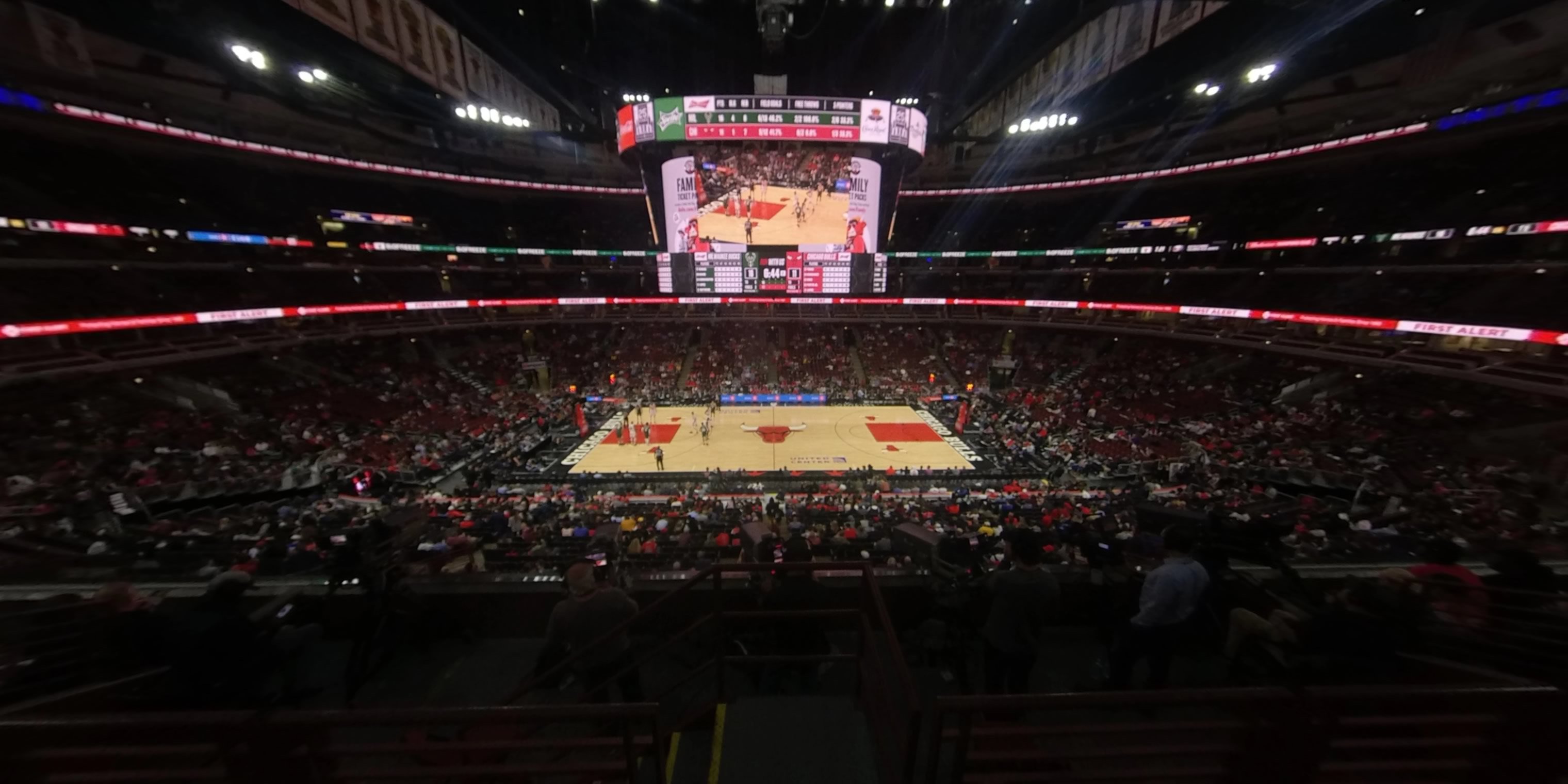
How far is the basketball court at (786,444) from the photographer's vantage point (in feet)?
69.1

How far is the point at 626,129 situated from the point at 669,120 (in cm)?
275

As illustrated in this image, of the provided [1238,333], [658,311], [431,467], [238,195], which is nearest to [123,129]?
[238,195]

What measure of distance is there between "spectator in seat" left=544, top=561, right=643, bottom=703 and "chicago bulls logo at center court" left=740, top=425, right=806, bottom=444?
19575mm

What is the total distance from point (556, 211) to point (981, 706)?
4162 cm

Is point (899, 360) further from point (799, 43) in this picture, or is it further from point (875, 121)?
point (799, 43)

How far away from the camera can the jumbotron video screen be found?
26.4m

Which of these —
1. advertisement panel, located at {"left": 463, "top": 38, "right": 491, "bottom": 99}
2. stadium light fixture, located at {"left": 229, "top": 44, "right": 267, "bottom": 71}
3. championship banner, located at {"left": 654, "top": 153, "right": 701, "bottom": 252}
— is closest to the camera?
stadium light fixture, located at {"left": 229, "top": 44, "right": 267, "bottom": 71}

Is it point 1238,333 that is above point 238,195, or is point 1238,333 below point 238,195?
below

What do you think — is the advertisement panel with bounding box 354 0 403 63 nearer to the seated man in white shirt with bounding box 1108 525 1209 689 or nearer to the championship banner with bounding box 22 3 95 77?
the championship banner with bounding box 22 3 95 77

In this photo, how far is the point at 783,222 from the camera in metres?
27.4

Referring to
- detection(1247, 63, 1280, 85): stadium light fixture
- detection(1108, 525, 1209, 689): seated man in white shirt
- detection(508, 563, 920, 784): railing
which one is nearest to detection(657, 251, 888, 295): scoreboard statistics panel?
detection(1247, 63, 1280, 85): stadium light fixture

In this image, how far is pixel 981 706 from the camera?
216cm

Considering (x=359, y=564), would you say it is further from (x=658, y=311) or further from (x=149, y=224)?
(x=658, y=311)

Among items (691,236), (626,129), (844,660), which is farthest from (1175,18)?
(844,660)
